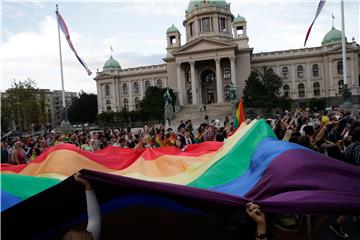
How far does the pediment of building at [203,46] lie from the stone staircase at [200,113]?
12380 millimetres

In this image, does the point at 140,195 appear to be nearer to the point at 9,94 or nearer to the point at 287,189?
the point at 287,189

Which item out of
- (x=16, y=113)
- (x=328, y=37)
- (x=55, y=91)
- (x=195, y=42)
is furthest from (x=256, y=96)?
(x=55, y=91)

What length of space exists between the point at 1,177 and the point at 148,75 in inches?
3298

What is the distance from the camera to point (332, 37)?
77.2 m

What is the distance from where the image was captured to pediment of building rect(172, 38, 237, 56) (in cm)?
7194

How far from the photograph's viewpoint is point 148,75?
8725cm

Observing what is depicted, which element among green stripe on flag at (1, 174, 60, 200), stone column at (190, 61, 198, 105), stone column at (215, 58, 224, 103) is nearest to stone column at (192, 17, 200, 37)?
stone column at (190, 61, 198, 105)

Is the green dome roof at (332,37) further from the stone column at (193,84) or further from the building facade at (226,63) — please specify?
the stone column at (193,84)

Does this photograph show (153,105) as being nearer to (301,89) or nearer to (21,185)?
(301,89)

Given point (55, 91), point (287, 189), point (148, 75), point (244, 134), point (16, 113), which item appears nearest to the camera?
point (287, 189)

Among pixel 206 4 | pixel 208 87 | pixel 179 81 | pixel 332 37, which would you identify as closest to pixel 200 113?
pixel 179 81

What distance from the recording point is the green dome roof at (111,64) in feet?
299

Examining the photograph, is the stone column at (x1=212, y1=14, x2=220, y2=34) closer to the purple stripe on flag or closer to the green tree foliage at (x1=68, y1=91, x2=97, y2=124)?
the green tree foliage at (x1=68, y1=91, x2=97, y2=124)

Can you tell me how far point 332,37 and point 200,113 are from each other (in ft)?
117
